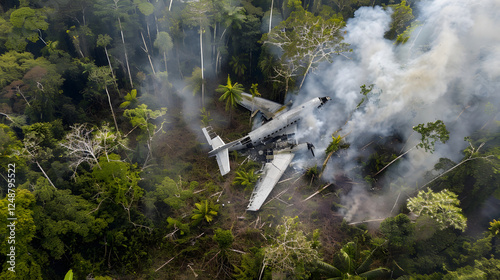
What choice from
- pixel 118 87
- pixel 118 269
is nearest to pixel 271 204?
pixel 118 269

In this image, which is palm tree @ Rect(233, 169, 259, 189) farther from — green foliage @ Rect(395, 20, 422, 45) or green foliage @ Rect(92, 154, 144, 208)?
green foliage @ Rect(395, 20, 422, 45)

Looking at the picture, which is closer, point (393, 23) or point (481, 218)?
point (481, 218)

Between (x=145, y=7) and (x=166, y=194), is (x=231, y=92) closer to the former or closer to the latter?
(x=166, y=194)

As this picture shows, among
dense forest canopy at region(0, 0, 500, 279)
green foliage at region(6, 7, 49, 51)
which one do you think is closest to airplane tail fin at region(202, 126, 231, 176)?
dense forest canopy at region(0, 0, 500, 279)

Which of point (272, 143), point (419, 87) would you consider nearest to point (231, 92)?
point (272, 143)

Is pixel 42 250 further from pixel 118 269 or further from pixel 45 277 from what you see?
pixel 118 269

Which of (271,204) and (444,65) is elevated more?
(444,65)
